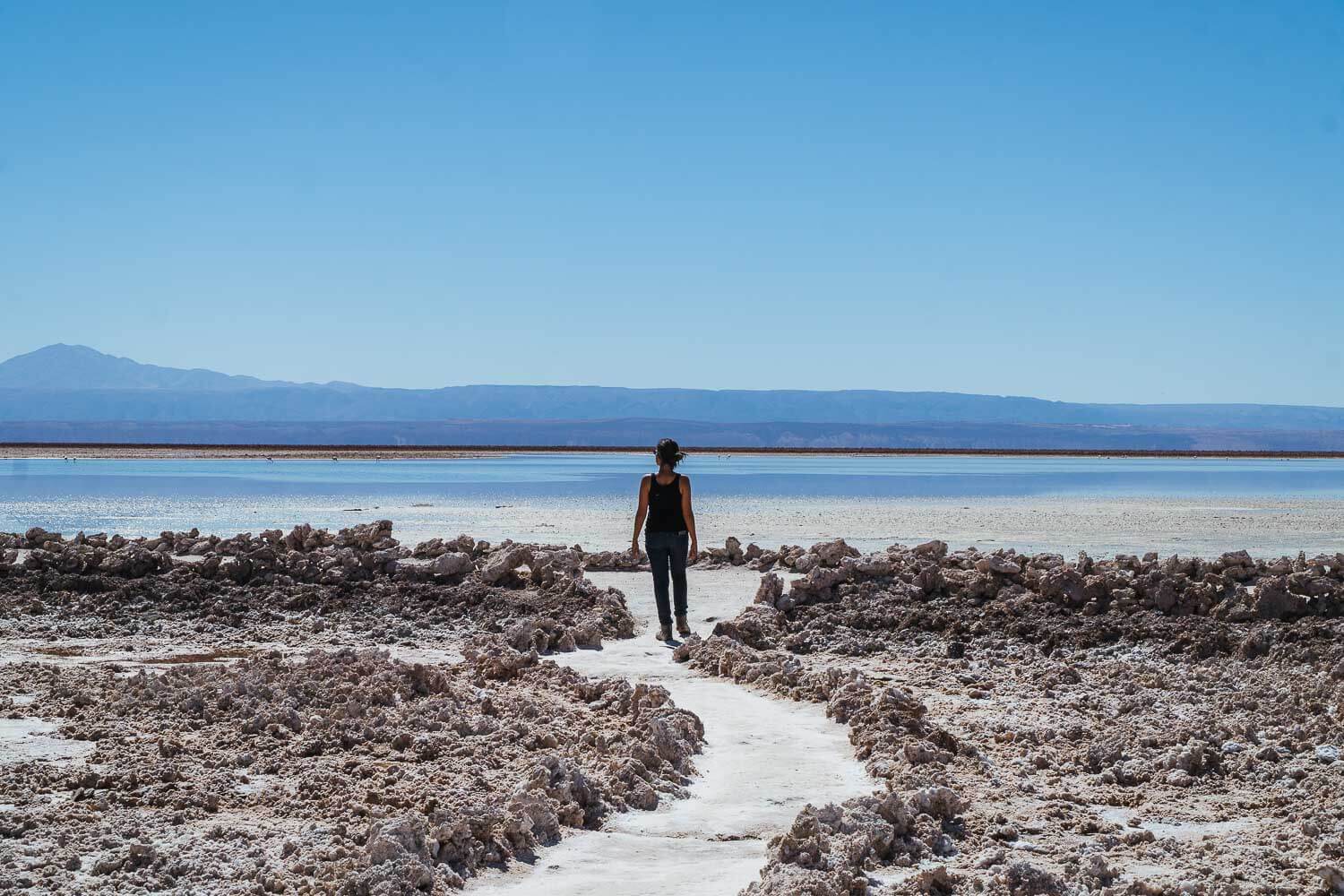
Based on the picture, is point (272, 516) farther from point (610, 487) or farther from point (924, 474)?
point (924, 474)

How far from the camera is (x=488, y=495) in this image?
34.4 meters

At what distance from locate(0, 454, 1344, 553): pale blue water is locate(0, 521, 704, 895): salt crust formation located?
8.56 m

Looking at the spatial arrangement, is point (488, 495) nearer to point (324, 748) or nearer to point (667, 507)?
point (667, 507)

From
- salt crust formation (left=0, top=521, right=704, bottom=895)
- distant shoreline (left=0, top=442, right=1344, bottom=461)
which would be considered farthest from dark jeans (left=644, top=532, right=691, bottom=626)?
distant shoreline (left=0, top=442, right=1344, bottom=461)

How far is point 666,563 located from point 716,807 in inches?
195

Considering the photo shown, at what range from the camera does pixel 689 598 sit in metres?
12.4

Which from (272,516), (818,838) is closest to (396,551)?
(818,838)

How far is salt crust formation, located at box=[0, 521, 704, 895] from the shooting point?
463 centimetres

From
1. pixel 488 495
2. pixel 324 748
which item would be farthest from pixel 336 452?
pixel 324 748

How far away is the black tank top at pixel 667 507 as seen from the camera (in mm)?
10477

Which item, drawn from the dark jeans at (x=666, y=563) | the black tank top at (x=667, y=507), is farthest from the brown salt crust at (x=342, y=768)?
the black tank top at (x=667, y=507)

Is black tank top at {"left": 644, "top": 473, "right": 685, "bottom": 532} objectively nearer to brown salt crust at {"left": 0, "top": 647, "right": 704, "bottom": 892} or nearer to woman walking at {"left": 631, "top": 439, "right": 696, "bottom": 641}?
woman walking at {"left": 631, "top": 439, "right": 696, "bottom": 641}

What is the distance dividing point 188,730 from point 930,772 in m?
3.60

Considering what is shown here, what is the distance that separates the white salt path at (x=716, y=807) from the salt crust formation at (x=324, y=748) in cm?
15
